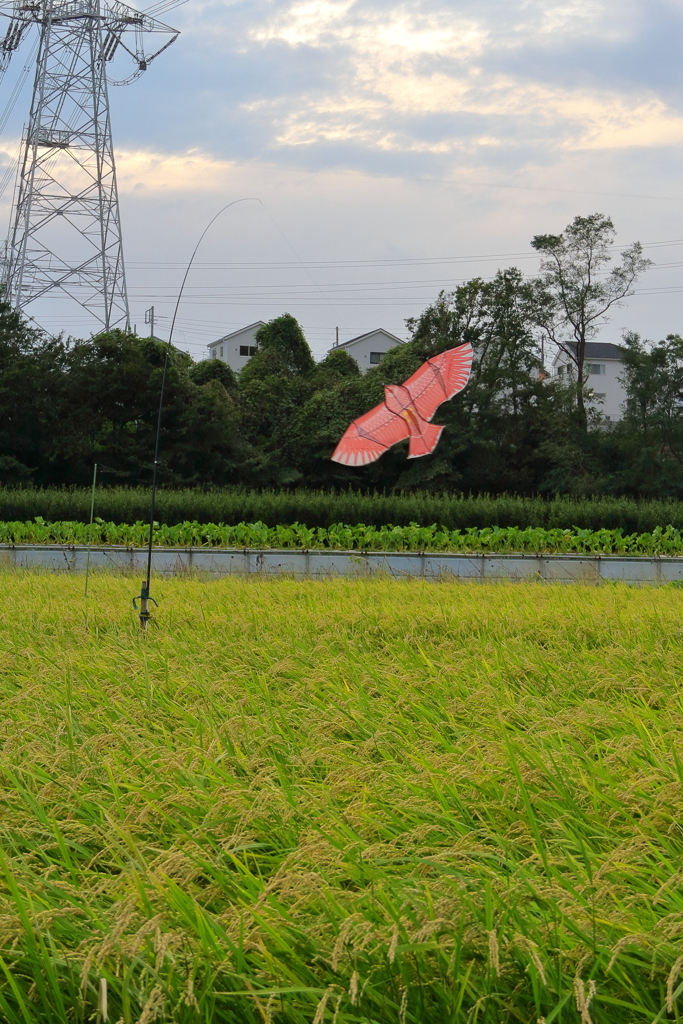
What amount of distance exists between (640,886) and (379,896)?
2.06 ft

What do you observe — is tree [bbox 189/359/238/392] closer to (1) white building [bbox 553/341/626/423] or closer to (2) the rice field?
Result: (1) white building [bbox 553/341/626/423]

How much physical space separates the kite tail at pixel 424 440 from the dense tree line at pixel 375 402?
13.0 meters

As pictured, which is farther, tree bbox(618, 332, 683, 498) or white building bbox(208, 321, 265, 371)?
white building bbox(208, 321, 265, 371)

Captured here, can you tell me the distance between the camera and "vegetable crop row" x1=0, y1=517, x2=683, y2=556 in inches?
460

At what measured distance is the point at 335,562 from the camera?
10.1 m

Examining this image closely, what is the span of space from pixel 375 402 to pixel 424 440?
1476 cm

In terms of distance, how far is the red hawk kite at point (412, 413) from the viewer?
11.3 meters

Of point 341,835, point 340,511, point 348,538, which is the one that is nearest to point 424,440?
point 348,538

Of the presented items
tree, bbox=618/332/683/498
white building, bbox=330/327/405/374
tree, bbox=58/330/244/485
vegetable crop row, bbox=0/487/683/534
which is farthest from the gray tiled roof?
vegetable crop row, bbox=0/487/683/534

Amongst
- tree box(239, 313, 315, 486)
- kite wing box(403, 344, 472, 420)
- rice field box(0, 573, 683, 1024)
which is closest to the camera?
rice field box(0, 573, 683, 1024)

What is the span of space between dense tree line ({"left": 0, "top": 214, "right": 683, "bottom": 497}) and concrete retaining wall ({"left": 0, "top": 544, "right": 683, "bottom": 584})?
13374 mm

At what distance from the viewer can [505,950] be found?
176cm

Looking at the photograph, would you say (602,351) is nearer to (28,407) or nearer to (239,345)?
(239,345)

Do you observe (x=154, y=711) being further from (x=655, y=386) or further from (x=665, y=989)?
(x=655, y=386)
